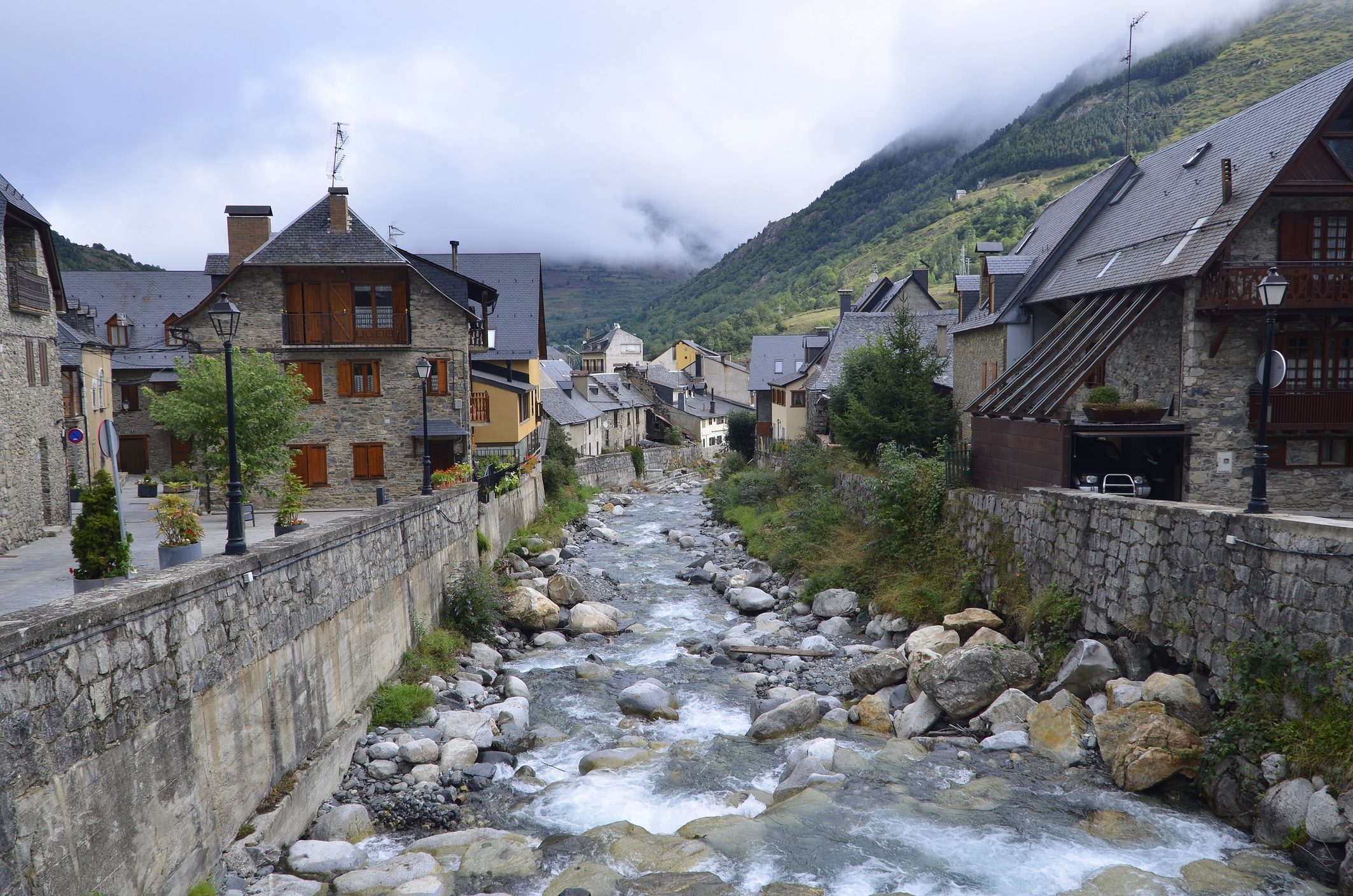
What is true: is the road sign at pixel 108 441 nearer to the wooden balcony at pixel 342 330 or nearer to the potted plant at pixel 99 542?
the potted plant at pixel 99 542

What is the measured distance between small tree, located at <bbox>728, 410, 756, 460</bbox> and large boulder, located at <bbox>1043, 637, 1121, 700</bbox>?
128 ft

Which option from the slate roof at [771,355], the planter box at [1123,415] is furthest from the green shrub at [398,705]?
the slate roof at [771,355]

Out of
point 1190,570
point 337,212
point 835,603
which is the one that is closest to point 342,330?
point 337,212

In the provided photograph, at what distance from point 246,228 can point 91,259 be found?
146 feet

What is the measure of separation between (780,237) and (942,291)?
297 feet

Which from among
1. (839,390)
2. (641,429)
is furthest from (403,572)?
(641,429)

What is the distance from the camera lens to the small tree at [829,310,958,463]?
90.0 ft

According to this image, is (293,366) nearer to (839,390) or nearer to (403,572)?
(403,572)

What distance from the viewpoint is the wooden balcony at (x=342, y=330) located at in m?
26.0

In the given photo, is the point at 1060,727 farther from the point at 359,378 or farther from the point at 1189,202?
the point at 359,378

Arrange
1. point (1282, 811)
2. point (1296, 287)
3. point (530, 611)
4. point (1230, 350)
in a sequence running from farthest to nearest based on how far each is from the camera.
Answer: point (530, 611), point (1230, 350), point (1296, 287), point (1282, 811)

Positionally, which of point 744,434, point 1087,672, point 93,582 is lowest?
point 1087,672

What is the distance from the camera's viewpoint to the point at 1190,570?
36.6 ft

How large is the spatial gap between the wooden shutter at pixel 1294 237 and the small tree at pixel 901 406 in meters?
11.1
